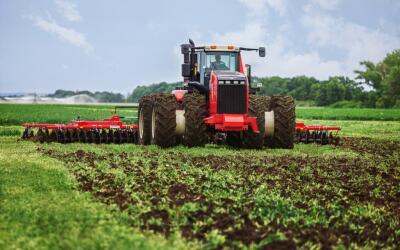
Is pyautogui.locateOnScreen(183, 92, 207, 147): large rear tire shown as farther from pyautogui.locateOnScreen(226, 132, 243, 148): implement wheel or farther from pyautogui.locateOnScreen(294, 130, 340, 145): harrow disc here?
→ pyautogui.locateOnScreen(294, 130, 340, 145): harrow disc

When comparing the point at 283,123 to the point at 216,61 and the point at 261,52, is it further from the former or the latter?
the point at 216,61

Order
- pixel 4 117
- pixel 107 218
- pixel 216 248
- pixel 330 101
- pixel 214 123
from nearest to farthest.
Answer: pixel 216 248
pixel 107 218
pixel 214 123
pixel 4 117
pixel 330 101

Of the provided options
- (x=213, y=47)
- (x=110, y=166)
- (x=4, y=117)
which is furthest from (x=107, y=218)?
(x=4, y=117)

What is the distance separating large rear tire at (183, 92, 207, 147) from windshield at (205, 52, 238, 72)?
1655 millimetres

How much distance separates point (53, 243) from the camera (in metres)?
7.14

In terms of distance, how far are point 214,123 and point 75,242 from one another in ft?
37.3

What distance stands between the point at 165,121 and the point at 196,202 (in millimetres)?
9617

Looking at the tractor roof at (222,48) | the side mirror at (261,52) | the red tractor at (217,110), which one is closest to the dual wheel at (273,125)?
the red tractor at (217,110)

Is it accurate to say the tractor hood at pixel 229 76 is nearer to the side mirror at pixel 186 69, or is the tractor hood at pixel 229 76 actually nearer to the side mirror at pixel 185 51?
the side mirror at pixel 186 69

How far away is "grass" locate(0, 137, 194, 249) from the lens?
7035 mm

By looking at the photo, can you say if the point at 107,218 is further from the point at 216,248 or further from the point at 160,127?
the point at 160,127

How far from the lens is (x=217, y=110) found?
1838 cm

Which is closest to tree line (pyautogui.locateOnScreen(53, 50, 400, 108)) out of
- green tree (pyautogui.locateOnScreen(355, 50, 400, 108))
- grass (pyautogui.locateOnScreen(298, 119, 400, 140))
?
green tree (pyautogui.locateOnScreen(355, 50, 400, 108))

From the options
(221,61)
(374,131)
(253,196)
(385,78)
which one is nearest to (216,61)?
(221,61)
